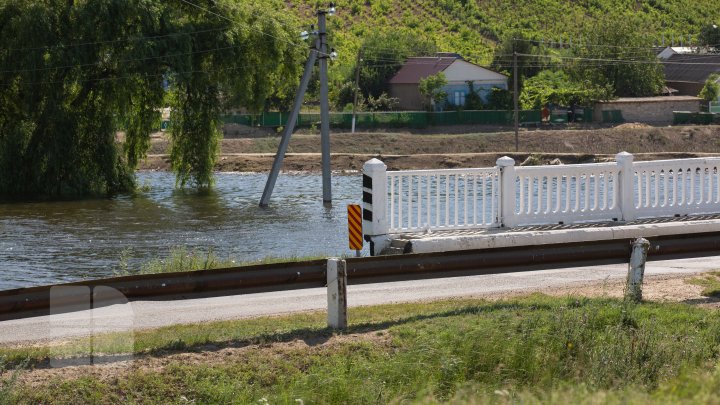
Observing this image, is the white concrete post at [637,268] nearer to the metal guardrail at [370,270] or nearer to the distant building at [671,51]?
the metal guardrail at [370,270]

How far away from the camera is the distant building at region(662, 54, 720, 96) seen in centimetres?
9619

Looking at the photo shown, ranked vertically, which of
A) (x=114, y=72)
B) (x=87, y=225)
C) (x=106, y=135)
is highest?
(x=114, y=72)

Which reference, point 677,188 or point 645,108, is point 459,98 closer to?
point 645,108

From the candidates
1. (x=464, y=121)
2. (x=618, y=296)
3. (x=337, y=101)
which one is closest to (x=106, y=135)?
(x=618, y=296)

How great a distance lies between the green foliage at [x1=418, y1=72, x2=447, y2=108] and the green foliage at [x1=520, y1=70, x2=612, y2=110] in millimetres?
7980

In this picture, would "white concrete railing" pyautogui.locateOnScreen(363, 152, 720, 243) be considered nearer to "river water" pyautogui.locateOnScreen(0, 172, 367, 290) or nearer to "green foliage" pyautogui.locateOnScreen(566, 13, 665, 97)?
"river water" pyautogui.locateOnScreen(0, 172, 367, 290)

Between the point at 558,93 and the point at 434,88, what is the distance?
36.0ft

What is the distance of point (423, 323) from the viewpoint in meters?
10.9

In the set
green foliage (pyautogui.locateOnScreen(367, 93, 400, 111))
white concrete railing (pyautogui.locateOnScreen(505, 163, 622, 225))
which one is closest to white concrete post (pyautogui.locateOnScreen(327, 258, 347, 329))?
white concrete railing (pyautogui.locateOnScreen(505, 163, 622, 225))

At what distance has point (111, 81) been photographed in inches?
1639

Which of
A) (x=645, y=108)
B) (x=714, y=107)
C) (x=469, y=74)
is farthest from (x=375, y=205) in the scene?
(x=469, y=74)

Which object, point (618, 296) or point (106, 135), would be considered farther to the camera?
point (106, 135)

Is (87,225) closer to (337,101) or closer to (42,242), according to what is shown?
(42,242)

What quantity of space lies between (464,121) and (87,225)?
51856 millimetres
